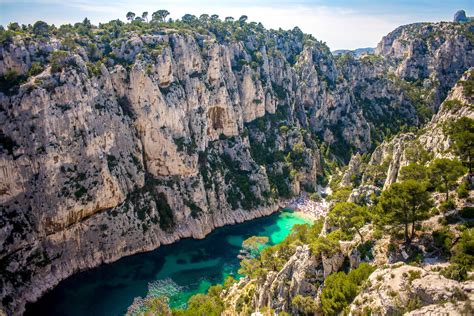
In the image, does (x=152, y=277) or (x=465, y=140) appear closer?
(x=465, y=140)

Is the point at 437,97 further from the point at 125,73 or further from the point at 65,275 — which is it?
the point at 65,275

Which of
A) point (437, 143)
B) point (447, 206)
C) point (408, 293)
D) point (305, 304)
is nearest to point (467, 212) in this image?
point (447, 206)

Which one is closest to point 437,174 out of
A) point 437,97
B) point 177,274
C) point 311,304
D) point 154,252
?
point 311,304

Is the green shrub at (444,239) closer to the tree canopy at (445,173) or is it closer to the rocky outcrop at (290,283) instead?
the tree canopy at (445,173)

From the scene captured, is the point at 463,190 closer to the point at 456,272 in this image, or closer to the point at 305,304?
the point at 456,272

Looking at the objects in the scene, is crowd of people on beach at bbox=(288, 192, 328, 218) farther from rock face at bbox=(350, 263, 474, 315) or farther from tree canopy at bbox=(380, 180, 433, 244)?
rock face at bbox=(350, 263, 474, 315)

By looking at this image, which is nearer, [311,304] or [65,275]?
[311,304]
